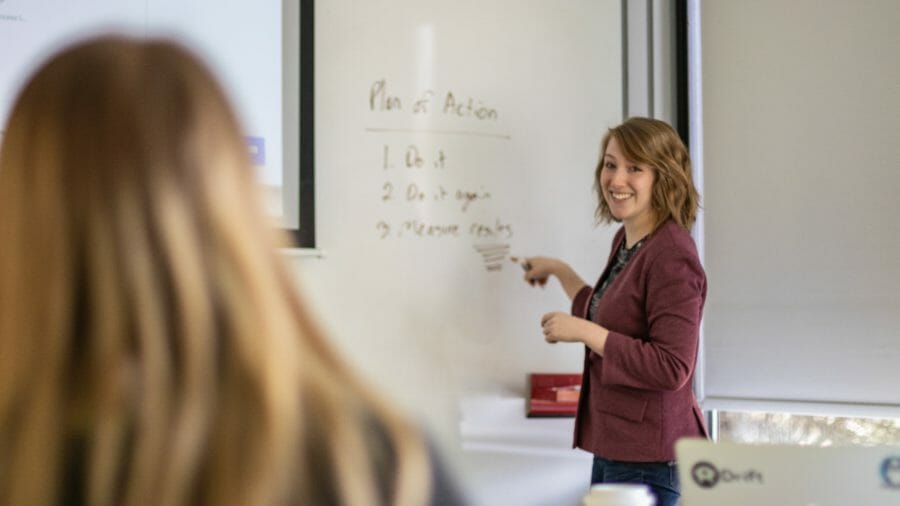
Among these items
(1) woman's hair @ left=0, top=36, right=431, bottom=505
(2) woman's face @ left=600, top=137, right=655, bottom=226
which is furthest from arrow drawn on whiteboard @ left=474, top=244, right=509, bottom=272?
(1) woman's hair @ left=0, top=36, right=431, bottom=505

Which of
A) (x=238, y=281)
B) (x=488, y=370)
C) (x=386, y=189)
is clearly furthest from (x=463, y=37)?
(x=238, y=281)

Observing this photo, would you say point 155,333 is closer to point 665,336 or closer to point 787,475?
point 787,475

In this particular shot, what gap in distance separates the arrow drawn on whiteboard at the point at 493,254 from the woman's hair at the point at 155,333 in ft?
7.54

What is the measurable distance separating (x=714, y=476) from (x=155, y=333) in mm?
669

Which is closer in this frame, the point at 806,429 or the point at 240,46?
the point at 240,46

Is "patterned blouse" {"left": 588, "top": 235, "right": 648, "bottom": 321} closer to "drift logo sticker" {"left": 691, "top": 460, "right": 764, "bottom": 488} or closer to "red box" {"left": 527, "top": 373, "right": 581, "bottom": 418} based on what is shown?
"red box" {"left": 527, "top": 373, "right": 581, "bottom": 418}

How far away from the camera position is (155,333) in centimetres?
81

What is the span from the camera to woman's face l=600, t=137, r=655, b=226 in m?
2.85

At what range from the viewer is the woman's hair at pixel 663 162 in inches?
111

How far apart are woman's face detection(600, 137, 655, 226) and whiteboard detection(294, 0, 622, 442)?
418 mm

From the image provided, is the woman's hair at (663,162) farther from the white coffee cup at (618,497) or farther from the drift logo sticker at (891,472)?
the white coffee cup at (618,497)

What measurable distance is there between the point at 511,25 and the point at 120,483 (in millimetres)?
2618

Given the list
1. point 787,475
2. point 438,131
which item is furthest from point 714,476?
point 438,131

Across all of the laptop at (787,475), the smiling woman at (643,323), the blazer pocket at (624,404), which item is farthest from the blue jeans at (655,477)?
the laptop at (787,475)
